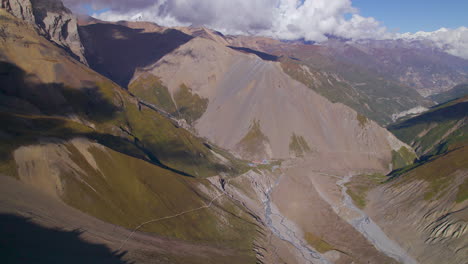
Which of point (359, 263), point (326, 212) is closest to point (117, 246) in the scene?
point (359, 263)

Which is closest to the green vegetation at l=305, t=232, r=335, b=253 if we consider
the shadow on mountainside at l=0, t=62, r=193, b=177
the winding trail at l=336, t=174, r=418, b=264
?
the winding trail at l=336, t=174, r=418, b=264

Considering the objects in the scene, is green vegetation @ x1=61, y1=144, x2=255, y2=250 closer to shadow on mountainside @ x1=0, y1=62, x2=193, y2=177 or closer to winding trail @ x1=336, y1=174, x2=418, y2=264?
shadow on mountainside @ x1=0, y1=62, x2=193, y2=177

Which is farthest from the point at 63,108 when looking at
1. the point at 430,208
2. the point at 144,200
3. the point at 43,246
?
the point at 430,208

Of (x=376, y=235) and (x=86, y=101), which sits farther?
(x=86, y=101)

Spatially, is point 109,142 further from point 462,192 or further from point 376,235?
point 462,192

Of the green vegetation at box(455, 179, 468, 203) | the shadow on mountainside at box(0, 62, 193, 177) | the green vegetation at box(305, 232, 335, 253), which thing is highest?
the green vegetation at box(455, 179, 468, 203)

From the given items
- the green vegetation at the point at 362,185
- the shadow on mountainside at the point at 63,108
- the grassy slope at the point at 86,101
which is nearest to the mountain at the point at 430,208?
the green vegetation at the point at 362,185
